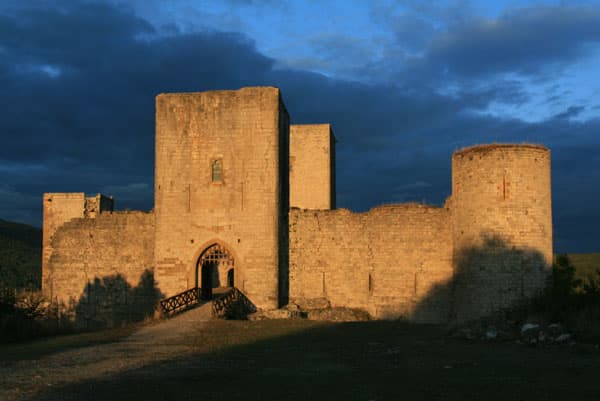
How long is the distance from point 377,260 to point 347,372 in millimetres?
11917

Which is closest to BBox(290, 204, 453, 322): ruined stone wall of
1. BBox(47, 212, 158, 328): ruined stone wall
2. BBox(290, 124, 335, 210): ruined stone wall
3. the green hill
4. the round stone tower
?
the round stone tower

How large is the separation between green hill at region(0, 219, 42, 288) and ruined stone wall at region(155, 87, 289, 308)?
579 inches

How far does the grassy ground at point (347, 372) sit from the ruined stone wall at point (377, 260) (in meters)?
6.16

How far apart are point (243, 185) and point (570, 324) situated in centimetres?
1140

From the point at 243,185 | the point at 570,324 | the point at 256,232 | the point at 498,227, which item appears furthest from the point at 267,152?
the point at 570,324

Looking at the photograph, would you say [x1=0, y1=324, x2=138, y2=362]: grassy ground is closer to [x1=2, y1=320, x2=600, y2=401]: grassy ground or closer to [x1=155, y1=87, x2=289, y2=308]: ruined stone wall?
[x1=2, y1=320, x2=600, y2=401]: grassy ground

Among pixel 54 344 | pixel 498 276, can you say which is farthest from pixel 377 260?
pixel 54 344

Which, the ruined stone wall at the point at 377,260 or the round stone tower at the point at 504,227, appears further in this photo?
the ruined stone wall at the point at 377,260

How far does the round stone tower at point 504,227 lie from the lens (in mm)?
19672

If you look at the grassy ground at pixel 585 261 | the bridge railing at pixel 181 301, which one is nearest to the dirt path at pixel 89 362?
the bridge railing at pixel 181 301

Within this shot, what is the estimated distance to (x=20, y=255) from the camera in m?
53.5

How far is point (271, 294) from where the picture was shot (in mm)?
21906

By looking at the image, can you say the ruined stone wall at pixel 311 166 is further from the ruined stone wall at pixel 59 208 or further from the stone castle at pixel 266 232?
the ruined stone wall at pixel 59 208

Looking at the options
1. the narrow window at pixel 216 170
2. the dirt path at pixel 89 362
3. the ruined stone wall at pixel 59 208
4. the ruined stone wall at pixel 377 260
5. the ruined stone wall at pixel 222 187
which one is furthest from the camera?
the ruined stone wall at pixel 59 208
